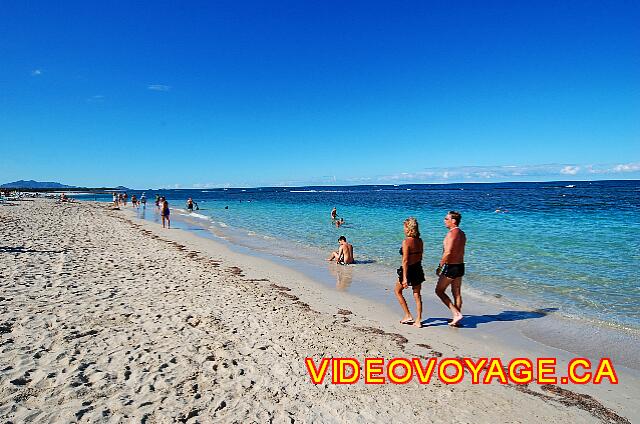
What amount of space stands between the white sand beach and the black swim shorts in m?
1.01

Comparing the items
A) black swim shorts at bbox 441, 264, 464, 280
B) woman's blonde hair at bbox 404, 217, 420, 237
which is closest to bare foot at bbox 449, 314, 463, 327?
black swim shorts at bbox 441, 264, 464, 280

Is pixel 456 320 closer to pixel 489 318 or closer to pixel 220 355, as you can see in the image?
pixel 489 318

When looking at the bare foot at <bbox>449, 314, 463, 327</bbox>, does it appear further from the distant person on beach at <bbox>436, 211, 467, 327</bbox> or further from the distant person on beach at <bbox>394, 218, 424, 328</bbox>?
the distant person on beach at <bbox>394, 218, 424, 328</bbox>

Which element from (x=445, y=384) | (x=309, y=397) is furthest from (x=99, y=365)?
(x=445, y=384)

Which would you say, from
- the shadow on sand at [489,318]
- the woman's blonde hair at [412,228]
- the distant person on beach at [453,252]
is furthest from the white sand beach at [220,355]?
the woman's blonde hair at [412,228]

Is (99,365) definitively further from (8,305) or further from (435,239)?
(435,239)

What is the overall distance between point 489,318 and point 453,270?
1.94 metres

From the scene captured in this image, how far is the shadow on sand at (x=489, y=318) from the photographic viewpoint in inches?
261

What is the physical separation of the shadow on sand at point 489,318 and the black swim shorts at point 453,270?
111cm

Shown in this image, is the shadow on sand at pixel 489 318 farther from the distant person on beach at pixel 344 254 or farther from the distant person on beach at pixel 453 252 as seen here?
the distant person on beach at pixel 344 254

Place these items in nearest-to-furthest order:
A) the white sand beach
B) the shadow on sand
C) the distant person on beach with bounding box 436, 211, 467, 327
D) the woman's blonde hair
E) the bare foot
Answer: the white sand beach < the woman's blonde hair < the distant person on beach with bounding box 436, 211, 467, 327 < the bare foot < the shadow on sand

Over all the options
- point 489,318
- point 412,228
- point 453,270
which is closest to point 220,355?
point 412,228

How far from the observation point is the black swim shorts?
19.5 ft

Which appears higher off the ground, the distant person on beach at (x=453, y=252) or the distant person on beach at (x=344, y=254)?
the distant person on beach at (x=453, y=252)
